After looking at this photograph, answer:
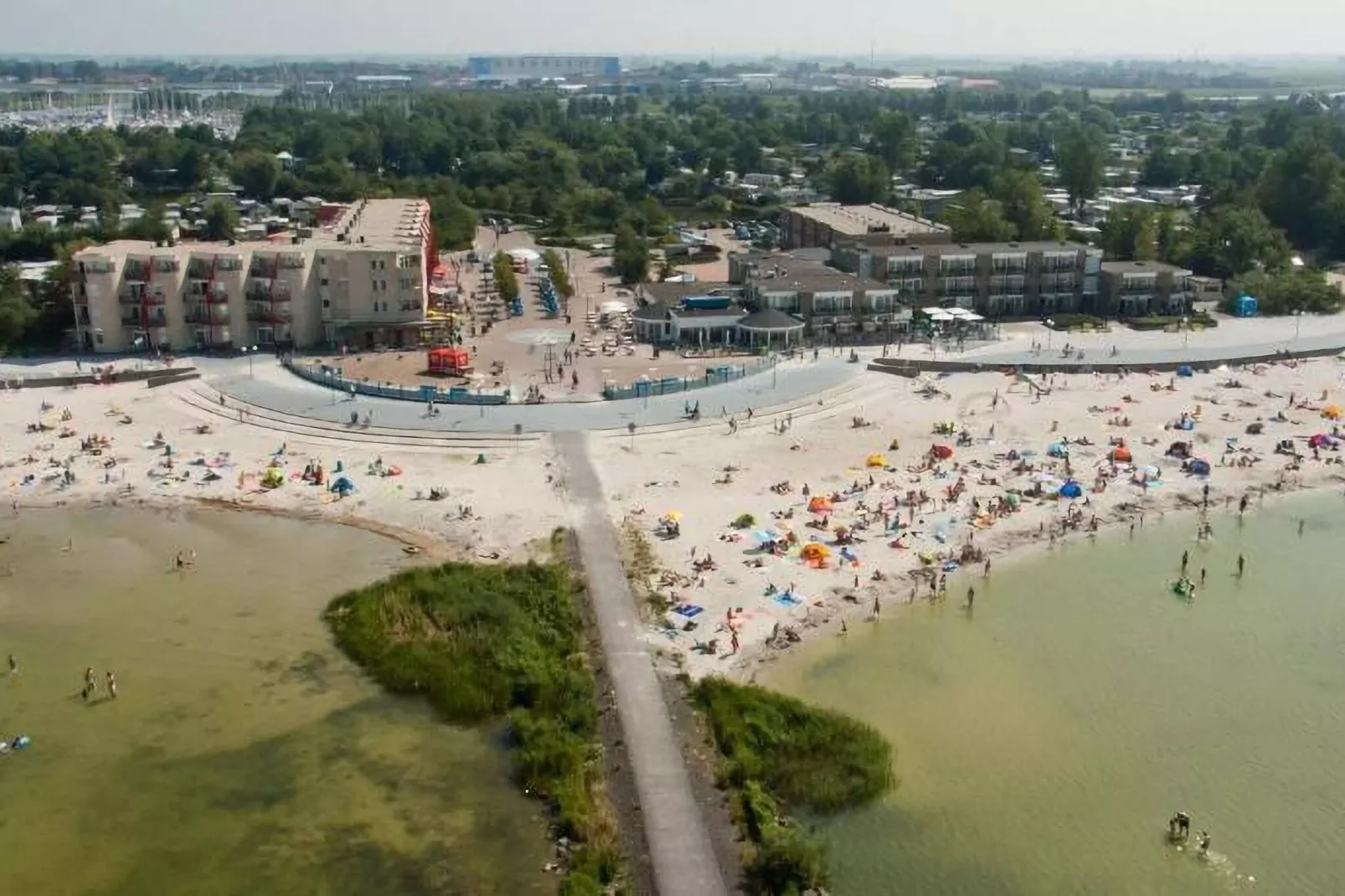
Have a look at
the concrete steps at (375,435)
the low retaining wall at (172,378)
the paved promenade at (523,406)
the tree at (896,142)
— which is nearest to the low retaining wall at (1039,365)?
the paved promenade at (523,406)

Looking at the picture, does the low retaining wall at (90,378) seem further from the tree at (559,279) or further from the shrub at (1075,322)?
the shrub at (1075,322)

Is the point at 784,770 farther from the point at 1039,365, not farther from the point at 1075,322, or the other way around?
the point at 1075,322

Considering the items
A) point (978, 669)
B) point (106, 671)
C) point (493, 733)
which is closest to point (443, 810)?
point (493, 733)

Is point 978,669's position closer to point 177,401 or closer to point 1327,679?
point 1327,679

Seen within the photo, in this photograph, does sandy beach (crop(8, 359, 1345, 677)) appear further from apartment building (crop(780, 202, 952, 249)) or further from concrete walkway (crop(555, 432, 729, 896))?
apartment building (crop(780, 202, 952, 249))

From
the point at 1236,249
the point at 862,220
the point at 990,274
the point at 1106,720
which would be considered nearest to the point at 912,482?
the point at 1106,720

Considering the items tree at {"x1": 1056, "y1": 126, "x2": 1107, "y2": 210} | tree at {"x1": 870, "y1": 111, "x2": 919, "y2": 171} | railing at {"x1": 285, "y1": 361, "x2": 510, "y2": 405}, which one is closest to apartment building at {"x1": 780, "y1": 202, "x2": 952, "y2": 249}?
railing at {"x1": 285, "y1": 361, "x2": 510, "y2": 405}
